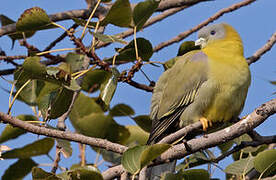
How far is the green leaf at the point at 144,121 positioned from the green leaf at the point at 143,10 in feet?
2.57

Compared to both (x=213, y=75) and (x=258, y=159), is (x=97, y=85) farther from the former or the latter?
(x=258, y=159)

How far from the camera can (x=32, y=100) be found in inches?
124

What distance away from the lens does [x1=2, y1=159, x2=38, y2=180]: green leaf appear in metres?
3.12

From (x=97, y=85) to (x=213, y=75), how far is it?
41.2 inches

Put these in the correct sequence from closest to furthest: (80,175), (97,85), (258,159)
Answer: (80,175), (258,159), (97,85)

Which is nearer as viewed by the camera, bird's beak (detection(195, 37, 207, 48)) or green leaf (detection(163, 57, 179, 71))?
green leaf (detection(163, 57, 179, 71))

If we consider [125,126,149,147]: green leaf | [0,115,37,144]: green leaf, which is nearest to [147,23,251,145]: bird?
[125,126,149,147]: green leaf

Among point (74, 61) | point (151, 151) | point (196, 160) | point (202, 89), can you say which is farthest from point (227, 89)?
point (151, 151)

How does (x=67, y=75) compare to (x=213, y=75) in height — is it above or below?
above

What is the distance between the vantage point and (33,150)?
304cm

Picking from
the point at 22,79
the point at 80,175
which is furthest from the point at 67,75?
the point at 80,175

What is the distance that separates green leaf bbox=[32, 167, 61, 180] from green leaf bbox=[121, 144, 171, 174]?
14.6 inches

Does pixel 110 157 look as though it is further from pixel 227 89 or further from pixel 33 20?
pixel 33 20

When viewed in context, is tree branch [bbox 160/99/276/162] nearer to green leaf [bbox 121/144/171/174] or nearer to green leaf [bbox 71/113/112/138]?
green leaf [bbox 121/144/171/174]
